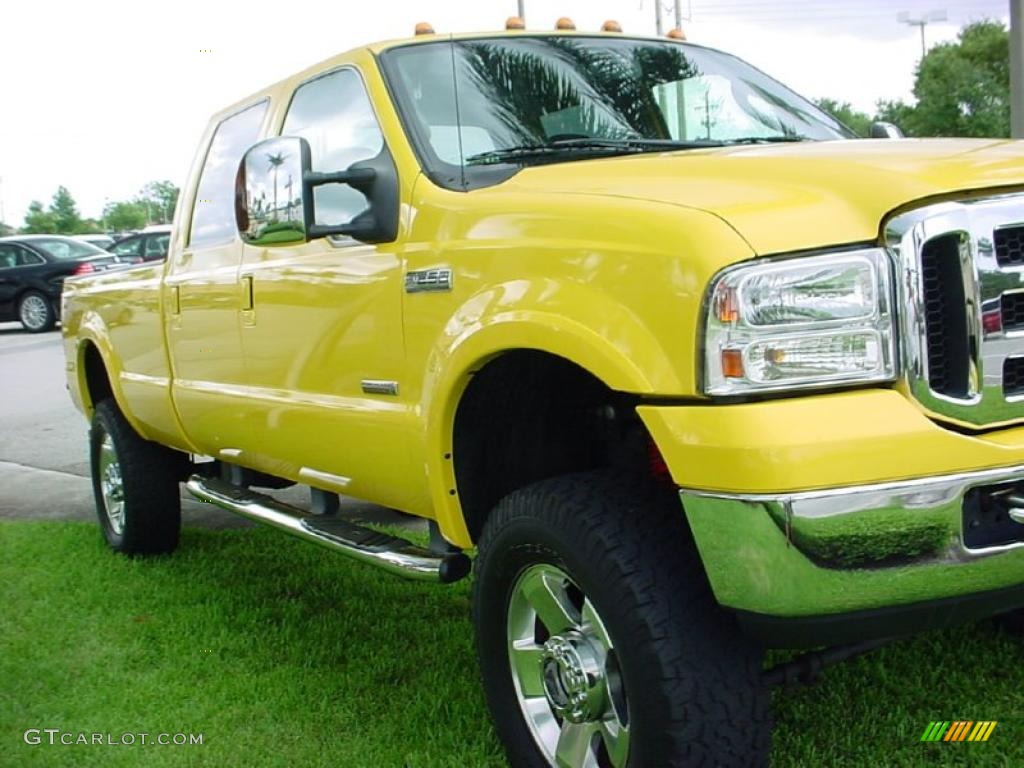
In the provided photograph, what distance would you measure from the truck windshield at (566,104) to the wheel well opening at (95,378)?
3.13 m

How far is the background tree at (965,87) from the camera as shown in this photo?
2172 inches

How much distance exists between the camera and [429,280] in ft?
10.6

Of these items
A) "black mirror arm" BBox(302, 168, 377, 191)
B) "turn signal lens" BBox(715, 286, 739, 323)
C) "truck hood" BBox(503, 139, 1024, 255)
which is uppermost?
"black mirror arm" BBox(302, 168, 377, 191)

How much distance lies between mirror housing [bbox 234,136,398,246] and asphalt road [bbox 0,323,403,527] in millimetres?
3026

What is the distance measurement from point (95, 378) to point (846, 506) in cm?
497

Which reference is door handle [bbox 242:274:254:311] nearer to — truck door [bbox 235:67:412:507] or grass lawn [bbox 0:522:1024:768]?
truck door [bbox 235:67:412:507]

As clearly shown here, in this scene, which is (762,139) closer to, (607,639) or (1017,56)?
(607,639)

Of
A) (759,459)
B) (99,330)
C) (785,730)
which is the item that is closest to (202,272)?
Answer: (99,330)

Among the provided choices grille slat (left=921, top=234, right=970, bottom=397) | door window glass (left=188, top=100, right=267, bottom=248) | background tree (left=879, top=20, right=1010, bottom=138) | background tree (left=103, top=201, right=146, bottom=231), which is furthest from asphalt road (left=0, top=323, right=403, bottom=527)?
background tree (left=103, top=201, right=146, bottom=231)

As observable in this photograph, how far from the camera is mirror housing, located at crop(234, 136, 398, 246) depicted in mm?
3381

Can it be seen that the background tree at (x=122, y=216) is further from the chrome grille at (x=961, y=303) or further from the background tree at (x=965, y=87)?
the chrome grille at (x=961, y=303)

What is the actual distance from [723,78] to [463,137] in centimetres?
116

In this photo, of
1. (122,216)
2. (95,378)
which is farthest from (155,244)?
(122,216)

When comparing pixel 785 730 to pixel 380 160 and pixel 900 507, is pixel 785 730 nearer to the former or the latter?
pixel 900 507
